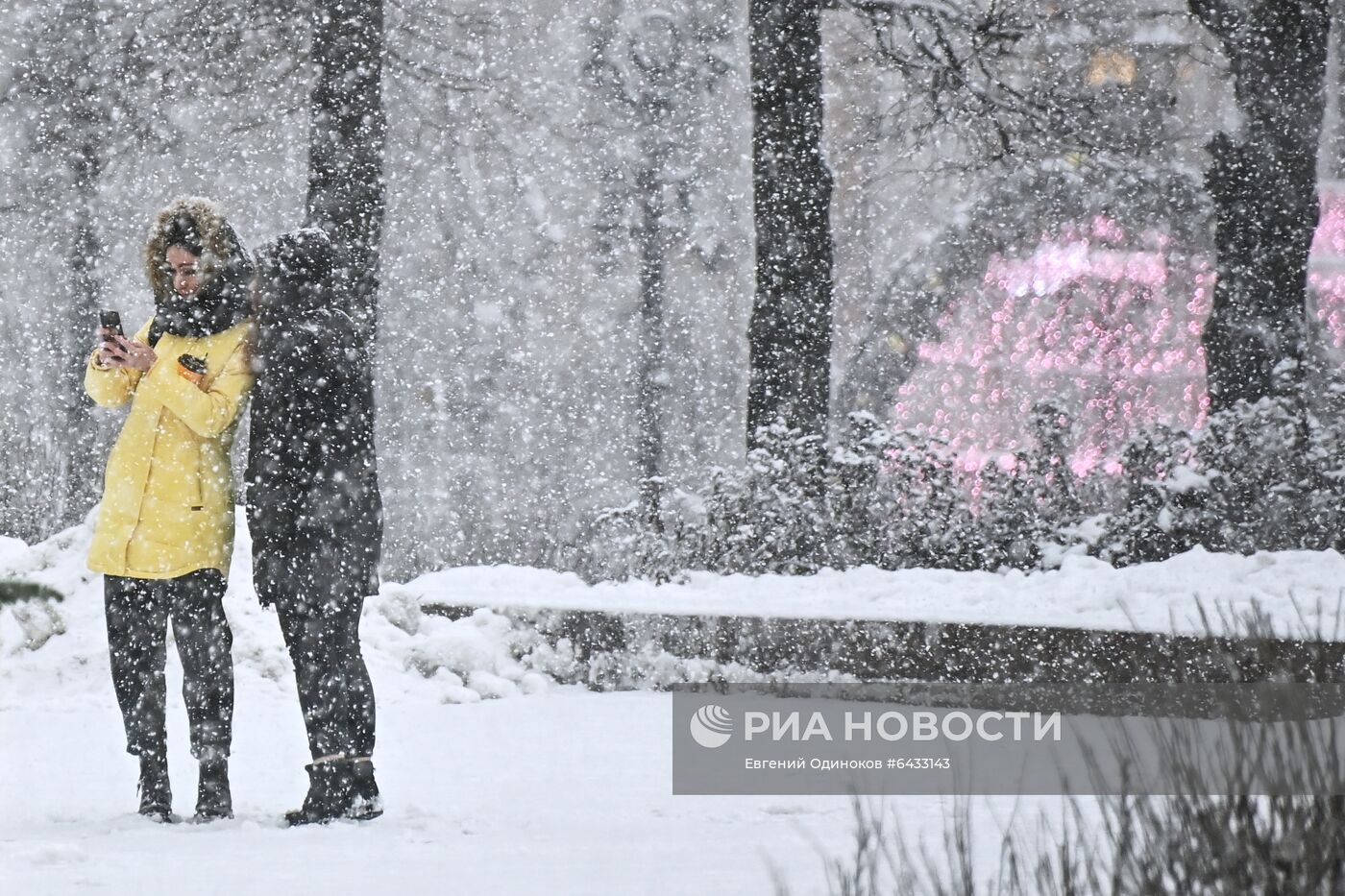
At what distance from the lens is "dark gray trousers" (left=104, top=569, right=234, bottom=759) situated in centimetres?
488

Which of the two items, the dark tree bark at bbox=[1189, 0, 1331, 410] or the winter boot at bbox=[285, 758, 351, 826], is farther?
the dark tree bark at bbox=[1189, 0, 1331, 410]

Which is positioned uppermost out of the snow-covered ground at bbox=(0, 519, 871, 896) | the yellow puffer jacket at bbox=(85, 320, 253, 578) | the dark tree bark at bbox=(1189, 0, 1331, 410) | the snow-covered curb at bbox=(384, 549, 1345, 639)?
the dark tree bark at bbox=(1189, 0, 1331, 410)

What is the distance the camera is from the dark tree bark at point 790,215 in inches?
428

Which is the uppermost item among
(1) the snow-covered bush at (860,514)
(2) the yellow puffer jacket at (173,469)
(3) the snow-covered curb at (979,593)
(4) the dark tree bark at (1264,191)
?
(4) the dark tree bark at (1264,191)

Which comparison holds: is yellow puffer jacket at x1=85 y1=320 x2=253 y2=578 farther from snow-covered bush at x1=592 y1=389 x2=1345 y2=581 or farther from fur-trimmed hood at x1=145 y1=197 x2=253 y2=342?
snow-covered bush at x1=592 y1=389 x2=1345 y2=581

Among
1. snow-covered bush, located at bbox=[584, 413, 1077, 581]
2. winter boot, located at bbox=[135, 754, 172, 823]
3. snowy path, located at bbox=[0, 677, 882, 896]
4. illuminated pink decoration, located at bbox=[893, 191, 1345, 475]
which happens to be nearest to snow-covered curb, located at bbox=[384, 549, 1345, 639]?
snow-covered bush, located at bbox=[584, 413, 1077, 581]

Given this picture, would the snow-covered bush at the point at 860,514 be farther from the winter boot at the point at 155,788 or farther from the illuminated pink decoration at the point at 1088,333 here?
the illuminated pink decoration at the point at 1088,333

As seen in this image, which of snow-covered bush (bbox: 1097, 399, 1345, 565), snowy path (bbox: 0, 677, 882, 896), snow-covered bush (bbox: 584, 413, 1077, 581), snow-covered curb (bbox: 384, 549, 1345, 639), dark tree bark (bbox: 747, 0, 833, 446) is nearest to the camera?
snowy path (bbox: 0, 677, 882, 896)

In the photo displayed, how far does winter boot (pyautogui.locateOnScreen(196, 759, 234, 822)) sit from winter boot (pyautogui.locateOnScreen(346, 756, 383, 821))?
0.39m

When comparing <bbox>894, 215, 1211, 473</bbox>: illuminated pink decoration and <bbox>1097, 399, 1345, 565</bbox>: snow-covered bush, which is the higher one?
<bbox>894, 215, 1211, 473</bbox>: illuminated pink decoration

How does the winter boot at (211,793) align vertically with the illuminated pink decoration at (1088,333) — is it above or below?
below

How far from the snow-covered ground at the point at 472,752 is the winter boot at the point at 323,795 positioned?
11cm

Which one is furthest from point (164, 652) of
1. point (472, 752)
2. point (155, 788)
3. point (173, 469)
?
point (472, 752)

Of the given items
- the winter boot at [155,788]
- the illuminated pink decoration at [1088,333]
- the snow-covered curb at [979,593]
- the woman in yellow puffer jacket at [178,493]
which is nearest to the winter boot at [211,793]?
the woman in yellow puffer jacket at [178,493]
